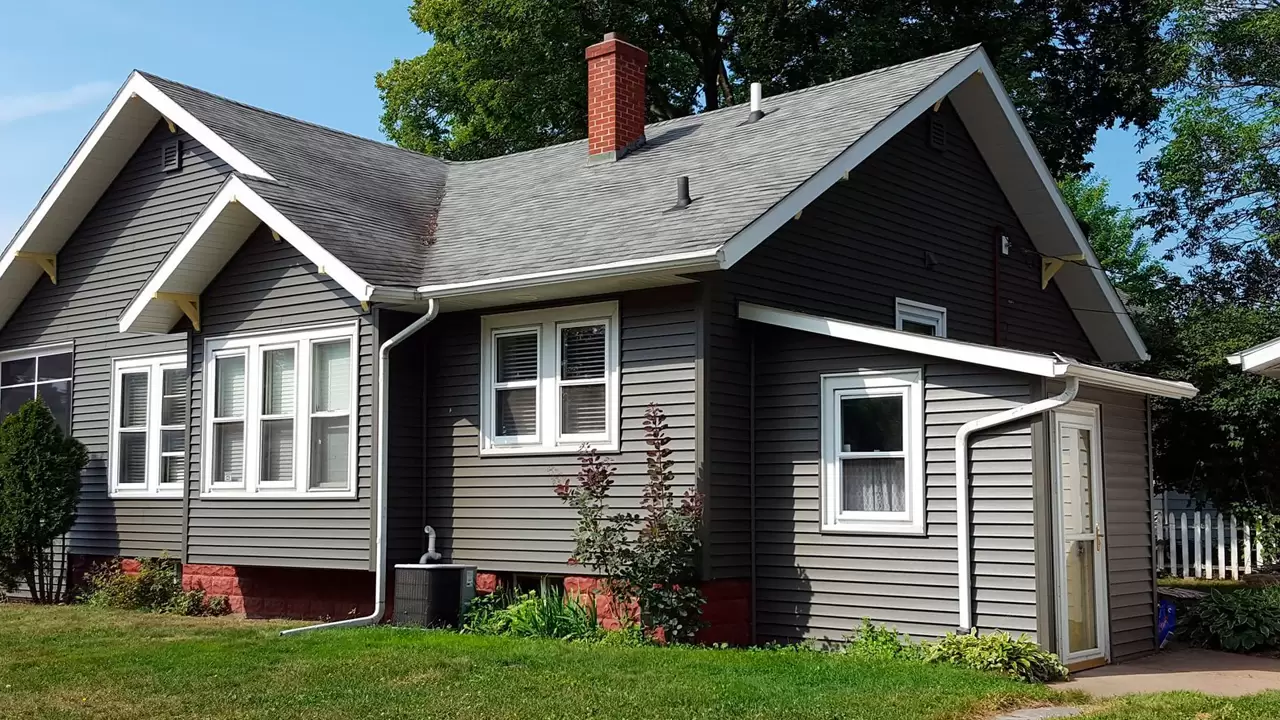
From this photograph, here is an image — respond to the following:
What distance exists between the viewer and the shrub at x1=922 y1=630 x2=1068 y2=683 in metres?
10.5

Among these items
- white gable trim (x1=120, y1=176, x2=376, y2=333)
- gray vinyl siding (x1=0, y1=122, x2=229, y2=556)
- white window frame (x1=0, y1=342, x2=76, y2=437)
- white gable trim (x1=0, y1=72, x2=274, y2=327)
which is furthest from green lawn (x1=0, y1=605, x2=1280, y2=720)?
white gable trim (x1=0, y1=72, x2=274, y2=327)

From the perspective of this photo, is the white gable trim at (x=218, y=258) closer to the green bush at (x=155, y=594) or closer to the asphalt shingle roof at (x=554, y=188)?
the asphalt shingle roof at (x=554, y=188)

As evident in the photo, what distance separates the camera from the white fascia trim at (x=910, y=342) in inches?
432

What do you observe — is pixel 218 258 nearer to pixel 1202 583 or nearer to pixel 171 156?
pixel 171 156

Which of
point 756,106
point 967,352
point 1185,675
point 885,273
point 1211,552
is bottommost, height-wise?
point 1185,675

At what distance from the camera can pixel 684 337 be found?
41.3 feet

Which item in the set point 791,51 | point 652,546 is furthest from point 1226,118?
point 652,546

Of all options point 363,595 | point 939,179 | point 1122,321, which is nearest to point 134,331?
point 363,595

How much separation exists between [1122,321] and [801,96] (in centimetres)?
546

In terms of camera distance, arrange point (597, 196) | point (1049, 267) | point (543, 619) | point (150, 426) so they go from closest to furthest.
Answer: point (543, 619)
point (597, 196)
point (150, 426)
point (1049, 267)

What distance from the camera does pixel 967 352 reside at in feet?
37.3

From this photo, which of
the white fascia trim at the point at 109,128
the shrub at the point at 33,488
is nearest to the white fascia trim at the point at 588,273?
the white fascia trim at the point at 109,128

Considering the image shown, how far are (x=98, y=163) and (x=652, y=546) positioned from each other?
9.82m

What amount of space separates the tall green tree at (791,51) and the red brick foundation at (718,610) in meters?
16.8
